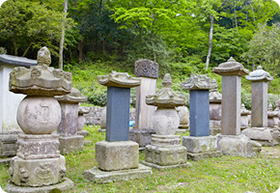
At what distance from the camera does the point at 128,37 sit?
2134cm

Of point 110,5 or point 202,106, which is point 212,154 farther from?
point 110,5

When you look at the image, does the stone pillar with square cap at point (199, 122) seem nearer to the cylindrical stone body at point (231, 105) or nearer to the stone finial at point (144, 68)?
the cylindrical stone body at point (231, 105)

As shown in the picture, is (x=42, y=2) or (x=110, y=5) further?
(x=110, y=5)

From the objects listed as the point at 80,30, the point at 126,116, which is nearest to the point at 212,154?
the point at 126,116

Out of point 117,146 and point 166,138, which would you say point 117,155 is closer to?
point 117,146

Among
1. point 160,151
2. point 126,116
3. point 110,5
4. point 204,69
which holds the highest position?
point 110,5

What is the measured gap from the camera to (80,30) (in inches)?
805

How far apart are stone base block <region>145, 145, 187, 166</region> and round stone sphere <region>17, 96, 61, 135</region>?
238 centimetres

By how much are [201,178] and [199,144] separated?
1.64 m

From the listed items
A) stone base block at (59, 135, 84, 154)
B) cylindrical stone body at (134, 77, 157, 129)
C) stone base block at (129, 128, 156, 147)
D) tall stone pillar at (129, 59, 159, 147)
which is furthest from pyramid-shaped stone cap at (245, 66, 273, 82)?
stone base block at (59, 135, 84, 154)

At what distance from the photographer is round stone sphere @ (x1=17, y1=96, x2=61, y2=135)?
360 cm

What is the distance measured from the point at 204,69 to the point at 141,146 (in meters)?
17.8

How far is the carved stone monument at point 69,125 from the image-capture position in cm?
628

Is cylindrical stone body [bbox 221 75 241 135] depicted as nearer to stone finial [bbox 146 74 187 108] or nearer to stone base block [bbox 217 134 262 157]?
stone base block [bbox 217 134 262 157]
